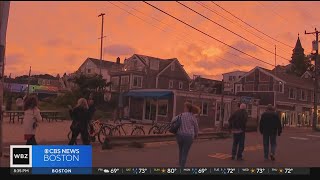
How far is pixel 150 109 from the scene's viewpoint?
40562mm

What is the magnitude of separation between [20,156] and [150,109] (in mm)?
33575

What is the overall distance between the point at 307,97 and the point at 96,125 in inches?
1955

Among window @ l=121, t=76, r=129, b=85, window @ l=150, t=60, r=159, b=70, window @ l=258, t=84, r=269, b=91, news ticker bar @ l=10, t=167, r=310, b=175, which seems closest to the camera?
news ticker bar @ l=10, t=167, r=310, b=175

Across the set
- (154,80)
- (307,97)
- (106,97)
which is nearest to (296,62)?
(307,97)

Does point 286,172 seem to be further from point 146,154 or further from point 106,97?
point 106,97

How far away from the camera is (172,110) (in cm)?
3794

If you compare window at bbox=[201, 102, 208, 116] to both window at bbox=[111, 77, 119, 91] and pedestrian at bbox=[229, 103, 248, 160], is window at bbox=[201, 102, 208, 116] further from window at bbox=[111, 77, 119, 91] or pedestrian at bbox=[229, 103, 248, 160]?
pedestrian at bbox=[229, 103, 248, 160]

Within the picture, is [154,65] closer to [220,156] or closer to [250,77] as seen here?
[250,77]

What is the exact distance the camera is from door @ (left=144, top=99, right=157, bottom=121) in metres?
40.0

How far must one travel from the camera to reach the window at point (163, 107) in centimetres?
3882

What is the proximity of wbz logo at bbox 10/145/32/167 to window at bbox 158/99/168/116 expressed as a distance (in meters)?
31.8

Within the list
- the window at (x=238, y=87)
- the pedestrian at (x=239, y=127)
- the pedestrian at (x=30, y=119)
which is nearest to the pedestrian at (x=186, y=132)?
the pedestrian at (x=239, y=127)

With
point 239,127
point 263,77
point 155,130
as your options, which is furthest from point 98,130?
point 263,77

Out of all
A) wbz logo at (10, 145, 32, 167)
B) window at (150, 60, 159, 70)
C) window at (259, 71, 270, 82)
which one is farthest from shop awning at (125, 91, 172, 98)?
wbz logo at (10, 145, 32, 167)
